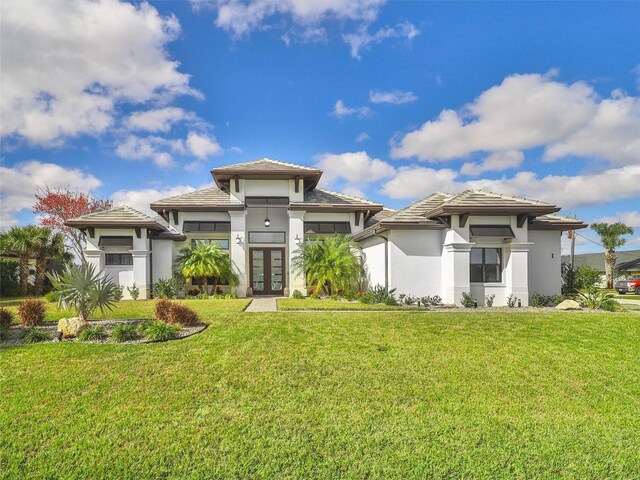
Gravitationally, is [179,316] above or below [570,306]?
above

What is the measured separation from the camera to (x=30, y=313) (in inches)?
368

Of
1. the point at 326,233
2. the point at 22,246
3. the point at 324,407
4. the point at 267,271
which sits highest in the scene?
the point at 326,233

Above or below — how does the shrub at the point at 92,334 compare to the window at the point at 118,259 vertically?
below

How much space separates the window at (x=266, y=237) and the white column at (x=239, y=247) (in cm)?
84

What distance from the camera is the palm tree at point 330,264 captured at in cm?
1606

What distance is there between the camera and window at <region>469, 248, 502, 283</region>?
47.0ft

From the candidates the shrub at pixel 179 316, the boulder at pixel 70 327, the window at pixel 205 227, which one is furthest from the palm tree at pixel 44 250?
the shrub at pixel 179 316

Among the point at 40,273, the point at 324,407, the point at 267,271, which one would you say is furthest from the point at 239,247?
the point at 324,407

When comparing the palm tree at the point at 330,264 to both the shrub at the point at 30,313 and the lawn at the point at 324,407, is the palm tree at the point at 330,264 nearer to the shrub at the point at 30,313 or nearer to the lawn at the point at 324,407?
the lawn at the point at 324,407

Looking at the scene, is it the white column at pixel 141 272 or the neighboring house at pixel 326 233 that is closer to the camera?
the neighboring house at pixel 326 233

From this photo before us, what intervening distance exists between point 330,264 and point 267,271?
437cm

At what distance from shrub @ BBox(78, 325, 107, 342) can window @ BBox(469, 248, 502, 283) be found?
12.9 m

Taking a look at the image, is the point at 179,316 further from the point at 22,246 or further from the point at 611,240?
the point at 611,240

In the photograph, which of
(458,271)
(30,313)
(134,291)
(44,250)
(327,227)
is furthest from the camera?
(44,250)
